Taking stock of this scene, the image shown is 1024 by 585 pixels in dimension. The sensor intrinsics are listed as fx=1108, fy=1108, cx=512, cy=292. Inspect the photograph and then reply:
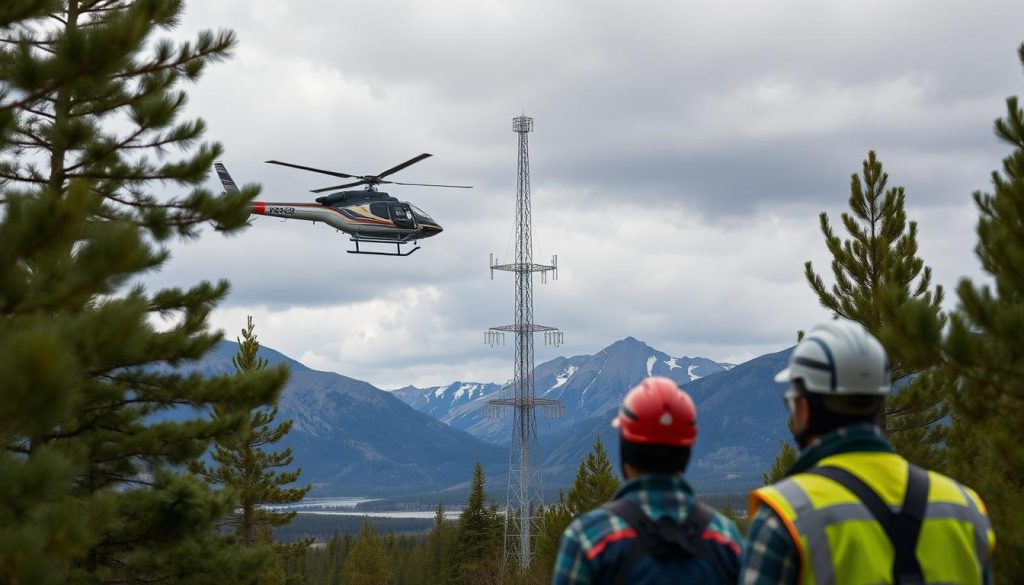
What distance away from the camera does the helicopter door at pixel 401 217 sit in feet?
123

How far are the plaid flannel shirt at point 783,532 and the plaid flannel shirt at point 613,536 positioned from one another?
0.49 m

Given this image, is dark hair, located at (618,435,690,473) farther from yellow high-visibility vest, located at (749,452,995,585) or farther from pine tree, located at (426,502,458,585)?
pine tree, located at (426,502,458,585)

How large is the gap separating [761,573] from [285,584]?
1675 inches

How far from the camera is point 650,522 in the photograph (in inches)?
→ 151

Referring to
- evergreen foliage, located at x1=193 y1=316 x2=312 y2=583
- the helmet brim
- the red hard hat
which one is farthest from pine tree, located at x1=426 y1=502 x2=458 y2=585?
the helmet brim

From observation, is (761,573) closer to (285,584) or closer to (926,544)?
(926,544)

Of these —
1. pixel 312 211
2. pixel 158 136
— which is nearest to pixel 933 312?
pixel 158 136

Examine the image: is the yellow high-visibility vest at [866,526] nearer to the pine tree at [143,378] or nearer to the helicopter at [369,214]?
the pine tree at [143,378]

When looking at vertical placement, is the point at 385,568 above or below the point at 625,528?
below

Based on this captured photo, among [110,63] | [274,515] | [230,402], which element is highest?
[110,63]

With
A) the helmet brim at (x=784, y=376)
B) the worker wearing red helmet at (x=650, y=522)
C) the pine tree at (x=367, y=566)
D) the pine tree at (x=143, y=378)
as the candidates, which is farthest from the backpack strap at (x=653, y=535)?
the pine tree at (x=367, y=566)

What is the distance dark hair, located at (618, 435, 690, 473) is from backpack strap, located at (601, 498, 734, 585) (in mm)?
143

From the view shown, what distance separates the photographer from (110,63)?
9359 millimetres

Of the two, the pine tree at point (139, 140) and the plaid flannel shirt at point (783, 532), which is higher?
the pine tree at point (139, 140)
